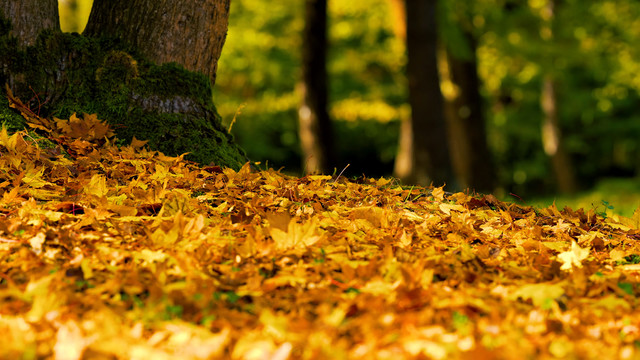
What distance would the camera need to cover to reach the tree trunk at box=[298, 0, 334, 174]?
30.4 feet

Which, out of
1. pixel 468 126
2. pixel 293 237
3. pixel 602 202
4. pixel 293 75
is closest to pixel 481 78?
pixel 293 75

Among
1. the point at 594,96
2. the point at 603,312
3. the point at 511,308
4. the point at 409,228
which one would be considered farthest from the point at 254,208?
the point at 594,96

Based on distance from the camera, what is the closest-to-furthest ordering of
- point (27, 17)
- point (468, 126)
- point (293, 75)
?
1. point (27, 17)
2. point (468, 126)
3. point (293, 75)

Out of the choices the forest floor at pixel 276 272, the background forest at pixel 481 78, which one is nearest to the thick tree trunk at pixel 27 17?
the forest floor at pixel 276 272

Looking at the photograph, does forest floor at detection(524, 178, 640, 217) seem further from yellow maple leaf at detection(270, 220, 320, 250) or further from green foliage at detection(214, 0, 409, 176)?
green foliage at detection(214, 0, 409, 176)

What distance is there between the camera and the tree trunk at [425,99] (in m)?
7.79

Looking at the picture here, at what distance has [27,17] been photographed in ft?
12.0

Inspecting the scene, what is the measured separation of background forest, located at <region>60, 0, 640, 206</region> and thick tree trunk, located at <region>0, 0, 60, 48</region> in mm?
6832

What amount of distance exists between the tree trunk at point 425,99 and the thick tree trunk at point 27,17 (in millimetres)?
4979

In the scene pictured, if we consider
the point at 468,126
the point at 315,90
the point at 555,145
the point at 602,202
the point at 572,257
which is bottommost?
the point at 555,145

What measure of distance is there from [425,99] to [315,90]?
194cm

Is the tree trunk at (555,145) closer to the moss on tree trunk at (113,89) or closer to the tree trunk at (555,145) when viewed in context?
the tree trunk at (555,145)

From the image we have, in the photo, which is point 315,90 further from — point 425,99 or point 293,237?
point 293,237

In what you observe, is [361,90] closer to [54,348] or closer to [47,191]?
[47,191]
